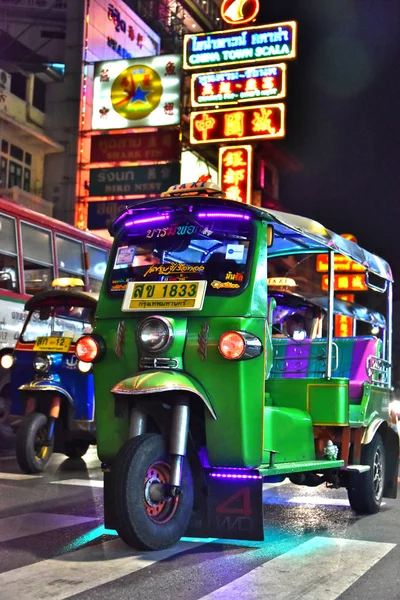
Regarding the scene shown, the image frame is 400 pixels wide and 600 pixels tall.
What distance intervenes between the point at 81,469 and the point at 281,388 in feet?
14.6

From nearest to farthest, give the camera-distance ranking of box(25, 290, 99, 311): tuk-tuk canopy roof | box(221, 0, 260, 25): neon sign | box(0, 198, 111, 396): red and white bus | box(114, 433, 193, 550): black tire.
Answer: box(114, 433, 193, 550): black tire
box(25, 290, 99, 311): tuk-tuk canopy roof
box(0, 198, 111, 396): red and white bus
box(221, 0, 260, 25): neon sign

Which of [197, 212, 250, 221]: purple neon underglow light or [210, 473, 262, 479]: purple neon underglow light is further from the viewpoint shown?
[197, 212, 250, 221]: purple neon underglow light

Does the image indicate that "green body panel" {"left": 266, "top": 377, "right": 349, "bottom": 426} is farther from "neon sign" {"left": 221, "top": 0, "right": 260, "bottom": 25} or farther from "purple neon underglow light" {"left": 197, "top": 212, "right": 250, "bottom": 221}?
"neon sign" {"left": 221, "top": 0, "right": 260, "bottom": 25}

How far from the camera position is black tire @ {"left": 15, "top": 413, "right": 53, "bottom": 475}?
10250 millimetres

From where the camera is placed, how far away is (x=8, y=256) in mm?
14438

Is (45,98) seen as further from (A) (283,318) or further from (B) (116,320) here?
(B) (116,320)

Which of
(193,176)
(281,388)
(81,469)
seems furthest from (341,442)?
(193,176)

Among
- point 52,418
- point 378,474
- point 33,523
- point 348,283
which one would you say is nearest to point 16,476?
point 52,418

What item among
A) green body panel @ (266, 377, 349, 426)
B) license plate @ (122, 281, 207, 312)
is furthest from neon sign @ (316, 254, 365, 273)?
license plate @ (122, 281, 207, 312)

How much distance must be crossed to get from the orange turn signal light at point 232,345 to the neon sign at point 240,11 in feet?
94.7

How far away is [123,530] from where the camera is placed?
216 inches

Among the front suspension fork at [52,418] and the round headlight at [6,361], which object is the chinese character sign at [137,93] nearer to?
the round headlight at [6,361]

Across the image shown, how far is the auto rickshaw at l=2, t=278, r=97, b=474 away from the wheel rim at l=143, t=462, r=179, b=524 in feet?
15.7

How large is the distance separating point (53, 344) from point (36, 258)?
180 inches
